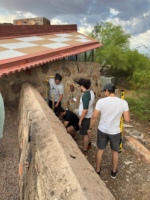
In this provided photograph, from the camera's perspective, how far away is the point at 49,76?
22.0ft

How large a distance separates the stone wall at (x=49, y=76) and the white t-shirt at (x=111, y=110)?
2.99 metres

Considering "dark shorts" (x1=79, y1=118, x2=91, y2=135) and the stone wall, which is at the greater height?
the stone wall

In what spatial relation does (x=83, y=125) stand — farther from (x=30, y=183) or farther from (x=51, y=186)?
(x=51, y=186)

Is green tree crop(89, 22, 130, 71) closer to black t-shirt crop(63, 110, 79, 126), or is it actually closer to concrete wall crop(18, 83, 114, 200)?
black t-shirt crop(63, 110, 79, 126)

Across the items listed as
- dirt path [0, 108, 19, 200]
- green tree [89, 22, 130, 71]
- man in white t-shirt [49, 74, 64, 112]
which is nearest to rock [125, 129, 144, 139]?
man in white t-shirt [49, 74, 64, 112]

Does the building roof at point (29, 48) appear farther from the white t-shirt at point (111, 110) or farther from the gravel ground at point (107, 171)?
the white t-shirt at point (111, 110)

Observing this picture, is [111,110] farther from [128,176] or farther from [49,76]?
[49,76]

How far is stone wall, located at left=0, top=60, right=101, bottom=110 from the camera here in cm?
580

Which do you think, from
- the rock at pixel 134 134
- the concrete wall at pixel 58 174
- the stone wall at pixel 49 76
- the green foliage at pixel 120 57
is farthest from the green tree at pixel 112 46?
the concrete wall at pixel 58 174

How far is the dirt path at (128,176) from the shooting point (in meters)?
3.79

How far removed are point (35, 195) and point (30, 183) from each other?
0.29 metres

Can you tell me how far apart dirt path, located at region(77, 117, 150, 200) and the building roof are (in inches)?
96.8

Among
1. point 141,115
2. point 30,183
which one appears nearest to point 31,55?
point 30,183

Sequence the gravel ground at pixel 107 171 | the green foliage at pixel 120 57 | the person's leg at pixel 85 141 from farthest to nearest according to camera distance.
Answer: the green foliage at pixel 120 57
the person's leg at pixel 85 141
the gravel ground at pixel 107 171
